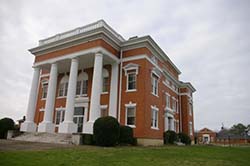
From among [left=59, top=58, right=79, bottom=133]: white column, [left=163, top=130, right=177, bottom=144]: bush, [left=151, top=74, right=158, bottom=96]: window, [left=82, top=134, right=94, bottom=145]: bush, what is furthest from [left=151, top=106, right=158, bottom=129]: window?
[left=59, top=58, right=79, bottom=133]: white column

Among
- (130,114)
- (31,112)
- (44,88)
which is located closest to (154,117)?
(130,114)

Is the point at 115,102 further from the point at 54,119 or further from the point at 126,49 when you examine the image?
the point at 54,119

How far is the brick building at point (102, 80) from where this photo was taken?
2116 cm

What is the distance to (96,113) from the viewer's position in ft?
65.2

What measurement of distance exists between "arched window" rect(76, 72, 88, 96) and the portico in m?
0.62

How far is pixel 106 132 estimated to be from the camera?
1662cm

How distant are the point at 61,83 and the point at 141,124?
1256 cm

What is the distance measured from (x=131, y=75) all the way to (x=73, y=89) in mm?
6059

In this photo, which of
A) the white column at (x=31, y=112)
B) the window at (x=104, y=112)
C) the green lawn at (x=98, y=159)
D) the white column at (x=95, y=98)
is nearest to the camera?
the green lawn at (x=98, y=159)

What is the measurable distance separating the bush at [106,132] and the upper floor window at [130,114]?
4.68 meters

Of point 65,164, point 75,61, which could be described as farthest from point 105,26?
point 65,164

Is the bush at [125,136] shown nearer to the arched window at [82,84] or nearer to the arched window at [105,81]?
the arched window at [105,81]

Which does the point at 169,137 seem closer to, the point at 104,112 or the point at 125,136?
the point at 104,112

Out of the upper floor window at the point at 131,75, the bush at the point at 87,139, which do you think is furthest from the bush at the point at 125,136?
the upper floor window at the point at 131,75
